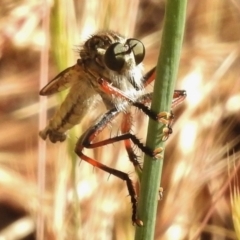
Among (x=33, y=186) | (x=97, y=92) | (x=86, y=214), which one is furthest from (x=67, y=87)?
(x=33, y=186)

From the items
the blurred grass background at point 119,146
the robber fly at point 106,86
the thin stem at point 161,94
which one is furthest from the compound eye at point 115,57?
the blurred grass background at point 119,146

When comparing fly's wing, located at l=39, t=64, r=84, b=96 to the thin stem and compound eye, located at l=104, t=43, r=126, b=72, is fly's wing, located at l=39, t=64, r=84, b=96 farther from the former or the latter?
the thin stem

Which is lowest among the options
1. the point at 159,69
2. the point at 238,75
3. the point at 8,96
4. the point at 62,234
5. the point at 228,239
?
the point at 228,239

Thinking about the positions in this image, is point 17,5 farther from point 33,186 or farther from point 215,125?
point 215,125

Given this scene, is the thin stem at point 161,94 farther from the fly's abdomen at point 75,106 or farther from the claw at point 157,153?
the fly's abdomen at point 75,106

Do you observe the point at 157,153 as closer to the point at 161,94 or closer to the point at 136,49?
the point at 161,94

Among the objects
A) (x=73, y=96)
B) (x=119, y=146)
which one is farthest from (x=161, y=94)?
(x=119, y=146)

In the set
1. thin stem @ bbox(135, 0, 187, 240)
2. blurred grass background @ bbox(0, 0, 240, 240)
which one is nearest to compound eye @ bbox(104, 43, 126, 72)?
thin stem @ bbox(135, 0, 187, 240)
